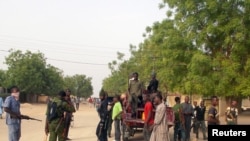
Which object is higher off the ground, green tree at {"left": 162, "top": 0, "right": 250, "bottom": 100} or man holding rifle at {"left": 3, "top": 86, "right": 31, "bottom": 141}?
green tree at {"left": 162, "top": 0, "right": 250, "bottom": 100}

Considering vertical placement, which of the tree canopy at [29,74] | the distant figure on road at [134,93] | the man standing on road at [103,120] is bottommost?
the man standing on road at [103,120]

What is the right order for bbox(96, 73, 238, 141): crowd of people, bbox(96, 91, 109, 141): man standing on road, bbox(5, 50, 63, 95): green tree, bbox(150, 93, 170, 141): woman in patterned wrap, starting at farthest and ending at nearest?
bbox(5, 50, 63, 95): green tree, bbox(96, 73, 238, 141): crowd of people, bbox(96, 91, 109, 141): man standing on road, bbox(150, 93, 170, 141): woman in patterned wrap

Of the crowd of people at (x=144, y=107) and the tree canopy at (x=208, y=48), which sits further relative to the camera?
the tree canopy at (x=208, y=48)

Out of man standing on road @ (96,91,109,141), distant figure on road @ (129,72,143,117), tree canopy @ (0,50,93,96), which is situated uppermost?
tree canopy @ (0,50,93,96)

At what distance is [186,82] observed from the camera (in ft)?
86.9

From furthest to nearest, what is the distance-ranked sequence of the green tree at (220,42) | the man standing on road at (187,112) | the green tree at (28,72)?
the green tree at (28,72) < the green tree at (220,42) < the man standing on road at (187,112)

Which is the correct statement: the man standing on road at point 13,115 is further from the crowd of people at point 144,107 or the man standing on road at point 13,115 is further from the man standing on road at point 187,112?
the man standing on road at point 187,112

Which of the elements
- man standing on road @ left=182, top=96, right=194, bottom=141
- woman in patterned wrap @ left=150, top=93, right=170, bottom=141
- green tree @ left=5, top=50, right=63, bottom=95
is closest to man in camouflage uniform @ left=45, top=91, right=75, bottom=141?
woman in patterned wrap @ left=150, top=93, right=170, bottom=141

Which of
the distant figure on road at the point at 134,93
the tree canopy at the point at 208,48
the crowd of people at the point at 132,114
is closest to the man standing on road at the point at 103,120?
the crowd of people at the point at 132,114

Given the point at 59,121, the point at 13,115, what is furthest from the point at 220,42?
the point at 13,115

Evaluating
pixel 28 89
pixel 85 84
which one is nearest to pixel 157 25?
pixel 28 89

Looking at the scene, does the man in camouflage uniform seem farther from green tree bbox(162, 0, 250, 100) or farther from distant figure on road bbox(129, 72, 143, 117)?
green tree bbox(162, 0, 250, 100)

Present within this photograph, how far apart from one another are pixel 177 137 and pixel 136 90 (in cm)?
238

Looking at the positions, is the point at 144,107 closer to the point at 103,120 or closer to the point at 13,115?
the point at 103,120
